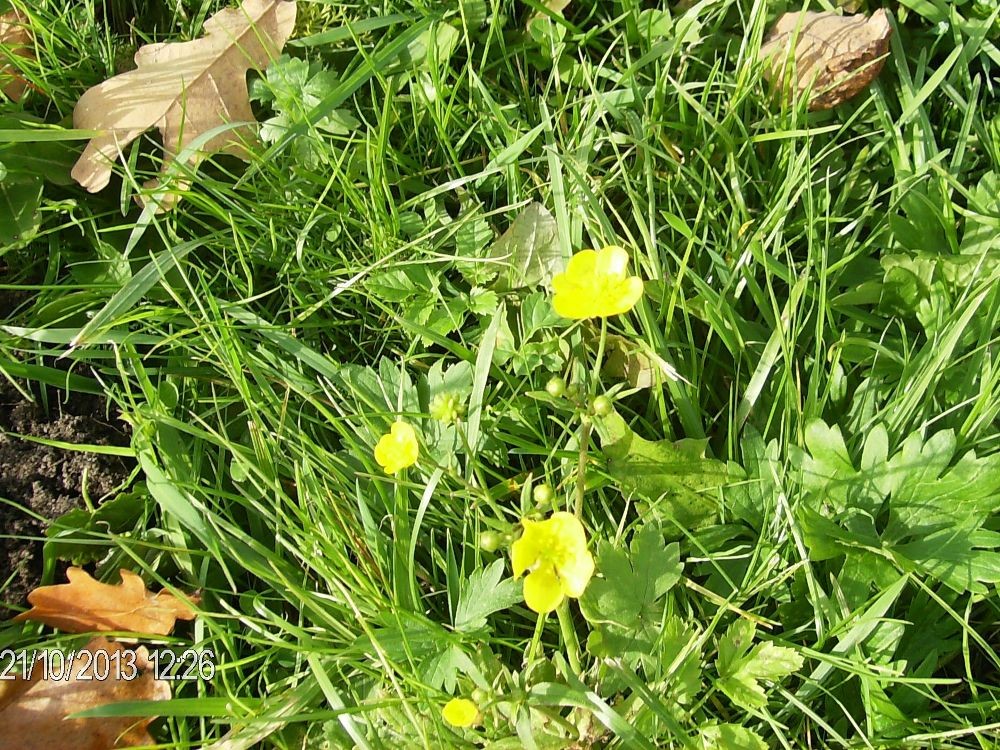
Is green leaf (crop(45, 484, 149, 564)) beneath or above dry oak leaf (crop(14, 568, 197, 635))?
above

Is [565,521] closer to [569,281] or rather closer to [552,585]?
[552,585]

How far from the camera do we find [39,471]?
216 centimetres

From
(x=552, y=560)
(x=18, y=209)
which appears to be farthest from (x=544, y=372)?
(x=18, y=209)

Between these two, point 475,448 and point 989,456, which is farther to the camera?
point 475,448

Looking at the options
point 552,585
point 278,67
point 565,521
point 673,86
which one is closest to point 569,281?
point 565,521

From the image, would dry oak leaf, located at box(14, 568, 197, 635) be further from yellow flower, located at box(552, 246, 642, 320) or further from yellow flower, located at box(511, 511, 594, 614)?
yellow flower, located at box(552, 246, 642, 320)

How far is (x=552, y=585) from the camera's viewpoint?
158cm

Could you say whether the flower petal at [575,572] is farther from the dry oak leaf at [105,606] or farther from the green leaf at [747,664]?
the dry oak leaf at [105,606]

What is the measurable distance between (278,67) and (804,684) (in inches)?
78.1

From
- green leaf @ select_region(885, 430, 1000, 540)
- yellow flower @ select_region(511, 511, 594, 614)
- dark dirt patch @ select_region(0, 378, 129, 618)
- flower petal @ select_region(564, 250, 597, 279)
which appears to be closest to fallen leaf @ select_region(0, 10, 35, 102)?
dark dirt patch @ select_region(0, 378, 129, 618)

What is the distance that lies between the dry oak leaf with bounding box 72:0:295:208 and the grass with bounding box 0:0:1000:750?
0.09m

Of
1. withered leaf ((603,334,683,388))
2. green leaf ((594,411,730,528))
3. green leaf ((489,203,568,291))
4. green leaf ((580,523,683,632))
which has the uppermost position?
green leaf ((489,203,568,291))

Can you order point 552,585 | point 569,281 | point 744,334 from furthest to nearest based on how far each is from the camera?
point 744,334 → point 569,281 → point 552,585

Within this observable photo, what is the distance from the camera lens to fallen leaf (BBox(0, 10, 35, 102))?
2.45 m
